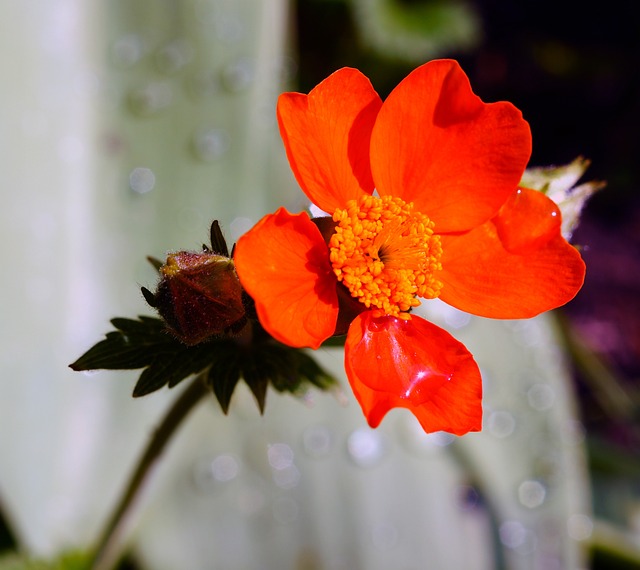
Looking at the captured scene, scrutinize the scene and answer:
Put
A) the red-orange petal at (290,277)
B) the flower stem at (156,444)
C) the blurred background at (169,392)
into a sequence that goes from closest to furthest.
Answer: the red-orange petal at (290,277), the flower stem at (156,444), the blurred background at (169,392)

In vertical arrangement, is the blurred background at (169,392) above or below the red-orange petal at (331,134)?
below

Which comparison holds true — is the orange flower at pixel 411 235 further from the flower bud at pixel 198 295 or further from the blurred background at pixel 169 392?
the blurred background at pixel 169 392

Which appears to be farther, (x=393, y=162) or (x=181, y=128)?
(x=181, y=128)

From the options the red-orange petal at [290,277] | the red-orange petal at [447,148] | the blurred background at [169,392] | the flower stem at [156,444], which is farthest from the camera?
the blurred background at [169,392]

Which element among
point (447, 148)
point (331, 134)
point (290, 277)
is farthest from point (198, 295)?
point (447, 148)

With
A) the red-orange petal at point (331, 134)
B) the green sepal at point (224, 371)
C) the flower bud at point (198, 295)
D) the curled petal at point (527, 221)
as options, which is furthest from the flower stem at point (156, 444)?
the curled petal at point (527, 221)

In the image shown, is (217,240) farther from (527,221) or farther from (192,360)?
(527,221)

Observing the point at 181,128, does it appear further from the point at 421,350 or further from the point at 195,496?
the point at 421,350

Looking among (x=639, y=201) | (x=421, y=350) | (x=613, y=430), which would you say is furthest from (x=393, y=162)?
(x=639, y=201)
